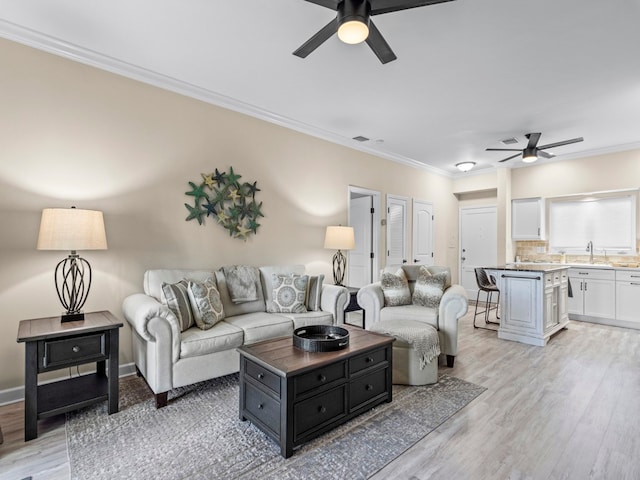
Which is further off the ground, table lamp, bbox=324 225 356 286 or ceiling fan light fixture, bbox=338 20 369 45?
ceiling fan light fixture, bbox=338 20 369 45

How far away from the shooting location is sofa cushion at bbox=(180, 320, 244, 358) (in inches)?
103

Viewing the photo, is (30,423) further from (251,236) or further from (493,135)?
(493,135)

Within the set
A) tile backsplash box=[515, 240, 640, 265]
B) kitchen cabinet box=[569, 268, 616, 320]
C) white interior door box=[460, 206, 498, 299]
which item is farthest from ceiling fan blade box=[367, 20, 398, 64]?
white interior door box=[460, 206, 498, 299]

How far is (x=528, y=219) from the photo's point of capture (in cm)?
625

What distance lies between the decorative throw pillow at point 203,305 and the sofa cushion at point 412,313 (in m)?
1.77

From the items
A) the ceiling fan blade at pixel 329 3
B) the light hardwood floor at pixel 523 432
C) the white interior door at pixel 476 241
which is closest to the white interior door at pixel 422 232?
the white interior door at pixel 476 241

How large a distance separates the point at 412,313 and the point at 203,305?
2.12m

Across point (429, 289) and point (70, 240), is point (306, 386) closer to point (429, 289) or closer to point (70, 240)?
point (70, 240)

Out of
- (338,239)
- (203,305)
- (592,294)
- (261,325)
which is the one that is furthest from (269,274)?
(592,294)

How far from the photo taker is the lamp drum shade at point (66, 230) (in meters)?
2.33

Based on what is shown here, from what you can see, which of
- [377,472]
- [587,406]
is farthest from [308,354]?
[587,406]

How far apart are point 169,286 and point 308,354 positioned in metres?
1.40

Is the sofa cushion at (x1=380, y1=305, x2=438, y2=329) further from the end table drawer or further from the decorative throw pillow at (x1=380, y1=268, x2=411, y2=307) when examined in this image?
the end table drawer

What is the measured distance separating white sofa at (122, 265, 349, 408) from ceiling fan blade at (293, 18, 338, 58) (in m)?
2.12
